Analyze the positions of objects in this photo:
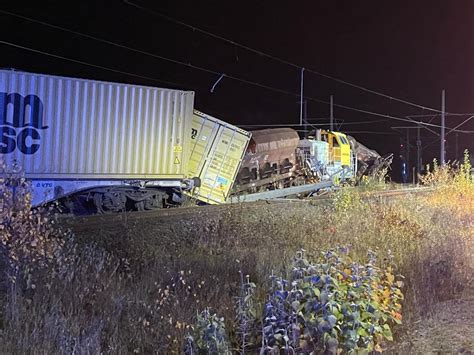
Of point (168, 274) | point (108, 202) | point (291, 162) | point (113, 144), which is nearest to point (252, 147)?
point (291, 162)

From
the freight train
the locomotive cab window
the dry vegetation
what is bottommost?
the dry vegetation

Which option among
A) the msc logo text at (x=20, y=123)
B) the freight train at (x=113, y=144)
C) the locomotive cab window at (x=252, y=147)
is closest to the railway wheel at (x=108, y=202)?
the freight train at (x=113, y=144)

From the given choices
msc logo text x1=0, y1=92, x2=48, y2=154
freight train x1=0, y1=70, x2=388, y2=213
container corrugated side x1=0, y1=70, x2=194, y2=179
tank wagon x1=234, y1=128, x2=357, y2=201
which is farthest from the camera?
tank wagon x1=234, y1=128, x2=357, y2=201

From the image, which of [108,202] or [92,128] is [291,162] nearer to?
[108,202]

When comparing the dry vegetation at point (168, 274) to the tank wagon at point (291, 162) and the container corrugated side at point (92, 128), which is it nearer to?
the container corrugated side at point (92, 128)

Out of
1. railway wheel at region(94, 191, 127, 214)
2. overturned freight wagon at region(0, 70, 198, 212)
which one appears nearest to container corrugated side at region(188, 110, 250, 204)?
overturned freight wagon at region(0, 70, 198, 212)

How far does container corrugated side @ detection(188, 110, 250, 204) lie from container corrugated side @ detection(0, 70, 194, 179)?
943 mm

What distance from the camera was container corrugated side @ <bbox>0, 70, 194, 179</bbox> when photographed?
565 inches

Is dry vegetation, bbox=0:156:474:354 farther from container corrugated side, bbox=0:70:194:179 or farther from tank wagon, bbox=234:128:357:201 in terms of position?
tank wagon, bbox=234:128:357:201

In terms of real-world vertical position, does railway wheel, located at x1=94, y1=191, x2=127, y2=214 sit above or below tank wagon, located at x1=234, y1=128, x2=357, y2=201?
below

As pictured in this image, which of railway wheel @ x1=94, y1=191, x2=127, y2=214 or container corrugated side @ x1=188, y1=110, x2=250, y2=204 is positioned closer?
railway wheel @ x1=94, y1=191, x2=127, y2=214

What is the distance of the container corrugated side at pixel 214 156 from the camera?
60.9 feet

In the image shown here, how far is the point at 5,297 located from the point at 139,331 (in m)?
1.44

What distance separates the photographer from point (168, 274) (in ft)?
20.8
